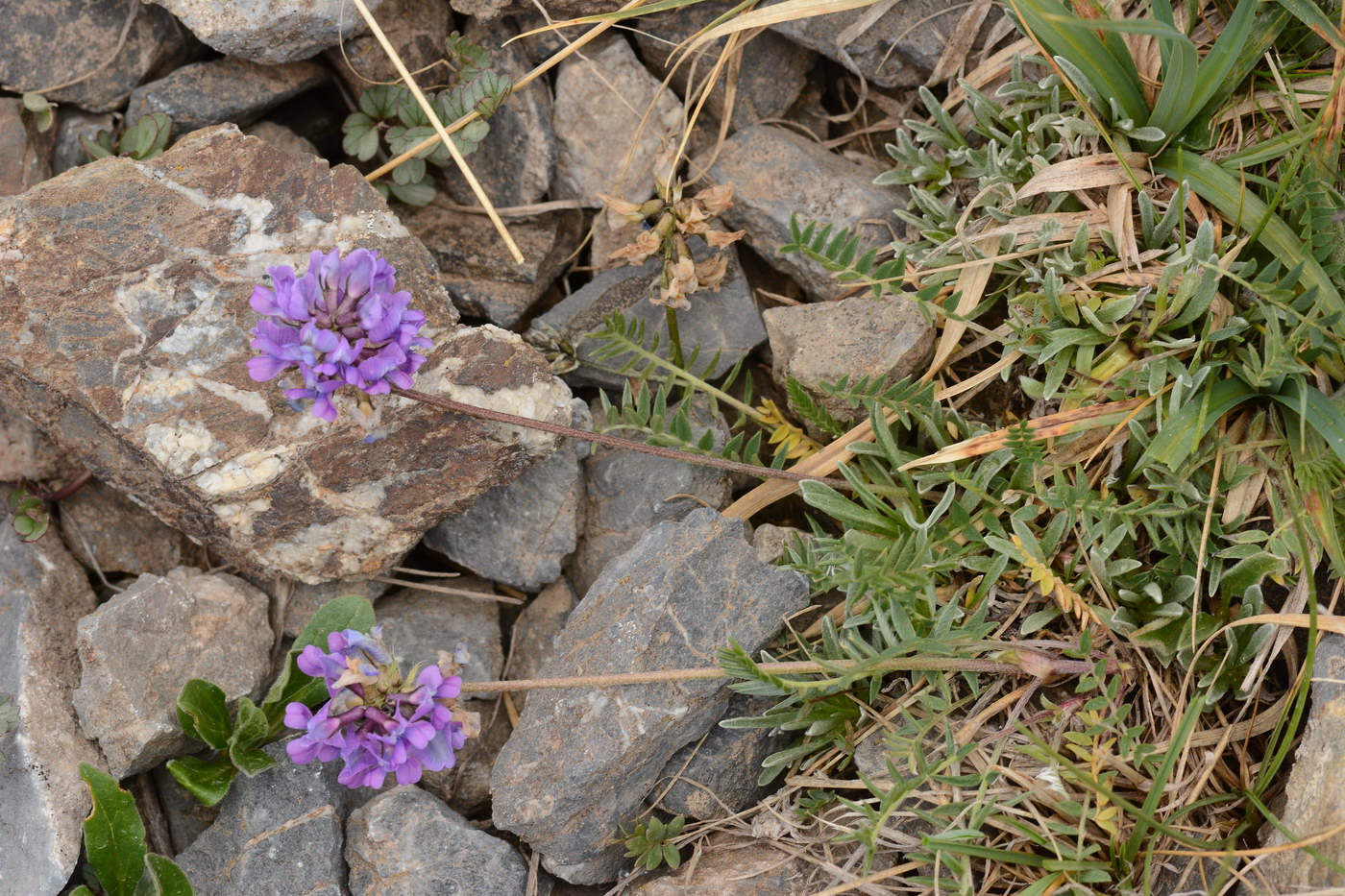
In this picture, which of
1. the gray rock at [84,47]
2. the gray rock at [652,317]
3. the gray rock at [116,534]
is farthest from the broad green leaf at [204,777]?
the gray rock at [84,47]

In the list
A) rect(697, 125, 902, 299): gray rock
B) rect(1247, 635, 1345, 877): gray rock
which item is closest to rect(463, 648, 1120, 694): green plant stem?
rect(1247, 635, 1345, 877): gray rock

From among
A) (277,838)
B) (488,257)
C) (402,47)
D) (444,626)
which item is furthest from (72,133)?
(277,838)

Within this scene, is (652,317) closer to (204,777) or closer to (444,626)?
(444,626)

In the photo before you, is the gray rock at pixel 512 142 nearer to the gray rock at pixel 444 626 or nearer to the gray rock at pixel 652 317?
the gray rock at pixel 652 317

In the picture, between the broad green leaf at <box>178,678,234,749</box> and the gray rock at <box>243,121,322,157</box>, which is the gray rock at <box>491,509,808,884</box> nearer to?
the broad green leaf at <box>178,678,234,749</box>

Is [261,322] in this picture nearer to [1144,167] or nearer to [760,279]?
[760,279]

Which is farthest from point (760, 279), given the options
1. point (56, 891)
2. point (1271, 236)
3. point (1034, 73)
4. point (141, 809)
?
point (56, 891)
